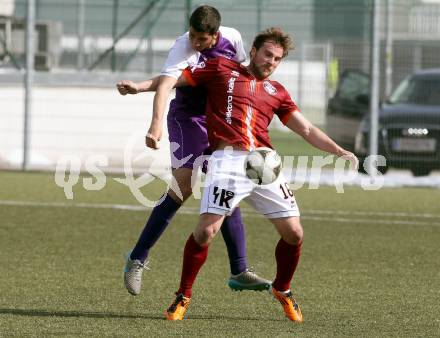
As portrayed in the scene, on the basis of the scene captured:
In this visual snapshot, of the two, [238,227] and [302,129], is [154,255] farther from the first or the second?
[302,129]

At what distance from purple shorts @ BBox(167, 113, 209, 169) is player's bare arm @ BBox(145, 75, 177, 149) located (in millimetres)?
793

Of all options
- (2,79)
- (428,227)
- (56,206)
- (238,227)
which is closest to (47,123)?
(2,79)

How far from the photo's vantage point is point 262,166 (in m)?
7.17

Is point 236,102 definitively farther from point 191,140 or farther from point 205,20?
point 191,140

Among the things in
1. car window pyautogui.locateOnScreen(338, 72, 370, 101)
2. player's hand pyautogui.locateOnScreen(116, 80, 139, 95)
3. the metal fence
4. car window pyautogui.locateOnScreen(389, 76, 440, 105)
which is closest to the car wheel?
the metal fence

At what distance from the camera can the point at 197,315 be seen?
24.4 ft

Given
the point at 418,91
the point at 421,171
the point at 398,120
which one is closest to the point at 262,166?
the point at 398,120

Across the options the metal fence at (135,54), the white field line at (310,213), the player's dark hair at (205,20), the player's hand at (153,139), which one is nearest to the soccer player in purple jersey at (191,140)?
the player's dark hair at (205,20)

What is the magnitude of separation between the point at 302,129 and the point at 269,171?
45cm

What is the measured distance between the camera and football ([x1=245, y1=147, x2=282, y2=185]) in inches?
283

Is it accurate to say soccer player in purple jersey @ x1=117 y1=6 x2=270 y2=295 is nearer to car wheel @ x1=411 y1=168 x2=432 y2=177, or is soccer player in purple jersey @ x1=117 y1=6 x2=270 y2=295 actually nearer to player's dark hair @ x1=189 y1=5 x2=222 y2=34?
player's dark hair @ x1=189 y1=5 x2=222 y2=34

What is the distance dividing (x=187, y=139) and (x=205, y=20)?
942 millimetres

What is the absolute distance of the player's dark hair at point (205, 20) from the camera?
748 cm

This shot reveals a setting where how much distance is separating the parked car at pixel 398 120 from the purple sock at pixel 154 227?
32.8 ft
